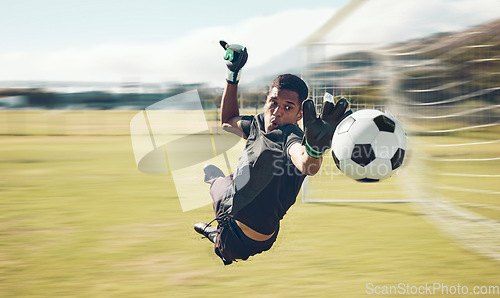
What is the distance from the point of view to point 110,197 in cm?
812

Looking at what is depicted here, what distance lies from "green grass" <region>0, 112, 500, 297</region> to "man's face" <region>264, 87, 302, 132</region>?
1333mm

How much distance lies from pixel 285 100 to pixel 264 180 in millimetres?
581

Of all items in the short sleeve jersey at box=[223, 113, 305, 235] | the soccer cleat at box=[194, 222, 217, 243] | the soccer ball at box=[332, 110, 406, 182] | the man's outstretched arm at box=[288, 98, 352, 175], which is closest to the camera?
the man's outstretched arm at box=[288, 98, 352, 175]

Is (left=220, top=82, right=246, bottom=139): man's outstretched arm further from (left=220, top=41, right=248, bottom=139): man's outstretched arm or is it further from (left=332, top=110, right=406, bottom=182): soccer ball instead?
(left=332, top=110, right=406, bottom=182): soccer ball

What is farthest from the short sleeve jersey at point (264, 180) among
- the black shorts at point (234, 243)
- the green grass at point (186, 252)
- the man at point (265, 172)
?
the green grass at point (186, 252)

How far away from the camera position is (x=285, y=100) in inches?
140

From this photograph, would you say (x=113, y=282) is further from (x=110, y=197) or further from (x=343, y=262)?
(x=110, y=197)

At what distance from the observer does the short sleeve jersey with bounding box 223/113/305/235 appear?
350 centimetres

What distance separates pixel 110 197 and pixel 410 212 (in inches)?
178

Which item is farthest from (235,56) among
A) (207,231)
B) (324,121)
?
(207,231)

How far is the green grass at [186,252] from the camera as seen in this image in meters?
4.13

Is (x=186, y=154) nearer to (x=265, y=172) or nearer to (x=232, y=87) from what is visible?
(x=232, y=87)

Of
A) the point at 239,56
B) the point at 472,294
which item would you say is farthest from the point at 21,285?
the point at 472,294

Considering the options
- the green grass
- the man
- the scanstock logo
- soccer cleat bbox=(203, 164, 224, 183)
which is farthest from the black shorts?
the scanstock logo
